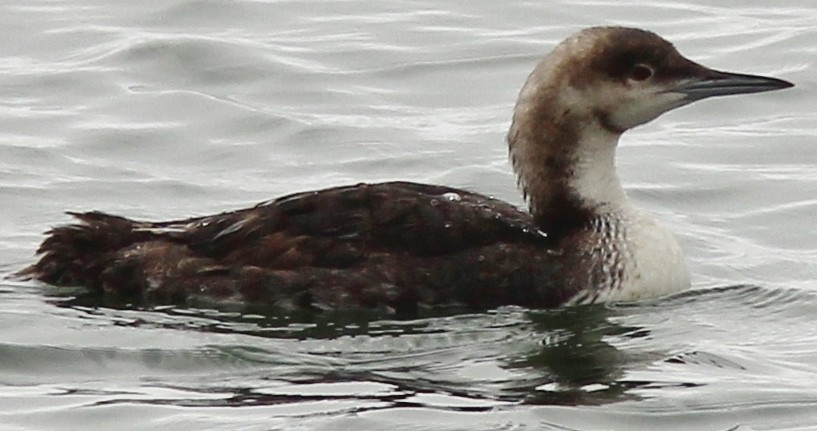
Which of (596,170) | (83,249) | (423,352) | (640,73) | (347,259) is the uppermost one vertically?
(640,73)

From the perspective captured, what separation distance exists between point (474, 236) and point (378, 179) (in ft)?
10.0

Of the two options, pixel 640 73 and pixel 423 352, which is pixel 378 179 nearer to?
pixel 640 73

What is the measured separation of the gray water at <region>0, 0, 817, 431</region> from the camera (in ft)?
32.0

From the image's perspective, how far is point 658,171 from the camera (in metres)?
14.2

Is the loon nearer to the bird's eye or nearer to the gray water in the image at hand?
the bird's eye

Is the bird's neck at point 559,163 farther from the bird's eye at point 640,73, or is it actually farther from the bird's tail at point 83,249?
the bird's tail at point 83,249

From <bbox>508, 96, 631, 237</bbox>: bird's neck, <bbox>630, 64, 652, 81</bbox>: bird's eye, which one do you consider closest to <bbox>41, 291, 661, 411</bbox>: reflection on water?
<bbox>508, 96, 631, 237</bbox>: bird's neck

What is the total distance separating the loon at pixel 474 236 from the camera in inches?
431

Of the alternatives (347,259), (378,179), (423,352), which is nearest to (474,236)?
(347,259)

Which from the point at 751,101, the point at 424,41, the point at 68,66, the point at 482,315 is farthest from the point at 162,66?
the point at 482,315

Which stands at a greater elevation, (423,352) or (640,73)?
(640,73)

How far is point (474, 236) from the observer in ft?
36.1

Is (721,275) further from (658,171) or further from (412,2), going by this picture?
(412,2)

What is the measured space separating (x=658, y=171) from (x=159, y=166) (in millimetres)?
2789
